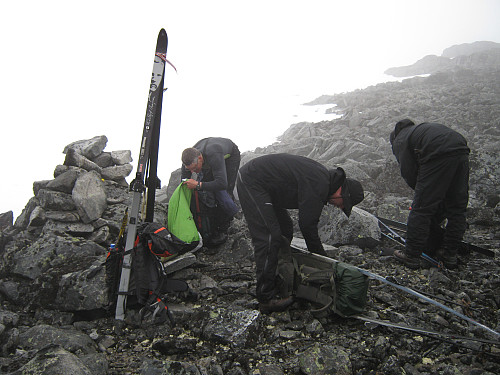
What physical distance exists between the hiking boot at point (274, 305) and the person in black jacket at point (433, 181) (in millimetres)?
2171

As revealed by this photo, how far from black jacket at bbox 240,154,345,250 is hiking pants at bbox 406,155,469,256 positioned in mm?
1613

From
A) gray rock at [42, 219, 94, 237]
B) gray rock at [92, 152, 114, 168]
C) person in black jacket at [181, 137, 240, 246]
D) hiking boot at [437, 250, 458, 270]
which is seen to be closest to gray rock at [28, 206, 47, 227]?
gray rock at [42, 219, 94, 237]

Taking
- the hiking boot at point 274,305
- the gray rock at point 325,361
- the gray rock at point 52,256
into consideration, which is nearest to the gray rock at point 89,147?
the gray rock at point 52,256

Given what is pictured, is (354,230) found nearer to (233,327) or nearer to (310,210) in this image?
(310,210)

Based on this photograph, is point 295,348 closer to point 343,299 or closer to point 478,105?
point 343,299

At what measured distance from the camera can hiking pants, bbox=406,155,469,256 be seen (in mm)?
4387

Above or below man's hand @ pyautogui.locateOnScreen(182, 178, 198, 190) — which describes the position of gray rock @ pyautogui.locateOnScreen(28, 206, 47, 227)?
below

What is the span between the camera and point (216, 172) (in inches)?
203

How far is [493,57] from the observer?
3269cm

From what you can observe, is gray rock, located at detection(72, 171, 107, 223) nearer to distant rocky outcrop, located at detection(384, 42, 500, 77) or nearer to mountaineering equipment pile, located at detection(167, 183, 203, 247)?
mountaineering equipment pile, located at detection(167, 183, 203, 247)

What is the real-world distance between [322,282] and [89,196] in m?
4.30

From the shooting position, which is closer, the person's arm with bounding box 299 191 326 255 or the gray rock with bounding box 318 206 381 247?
the person's arm with bounding box 299 191 326 255

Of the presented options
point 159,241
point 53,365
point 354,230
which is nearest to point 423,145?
point 354,230

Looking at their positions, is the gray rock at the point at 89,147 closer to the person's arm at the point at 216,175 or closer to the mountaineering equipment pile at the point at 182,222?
the mountaineering equipment pile at the point at 182,222
